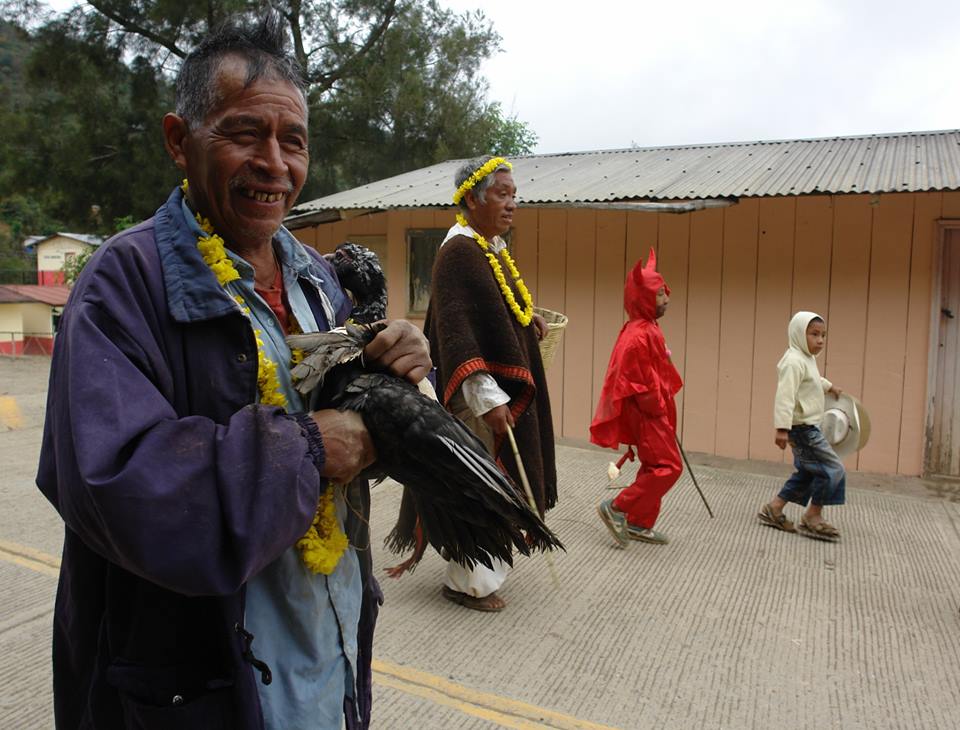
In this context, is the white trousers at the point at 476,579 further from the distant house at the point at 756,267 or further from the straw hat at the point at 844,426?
the distant house at the point at 756,267

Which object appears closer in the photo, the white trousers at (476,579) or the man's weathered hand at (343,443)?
the man's weathered hand at (343,443)

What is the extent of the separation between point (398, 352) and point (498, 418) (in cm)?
206

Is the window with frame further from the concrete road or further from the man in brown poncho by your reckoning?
the man in brown poncho

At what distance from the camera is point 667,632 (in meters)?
3.33

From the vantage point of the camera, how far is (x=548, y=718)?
8.61ft

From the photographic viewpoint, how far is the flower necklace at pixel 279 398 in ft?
4.12

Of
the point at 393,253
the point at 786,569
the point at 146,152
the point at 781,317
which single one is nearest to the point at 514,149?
the point at 146,152

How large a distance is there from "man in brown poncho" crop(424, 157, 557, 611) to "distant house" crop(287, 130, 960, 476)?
2918 millimetres

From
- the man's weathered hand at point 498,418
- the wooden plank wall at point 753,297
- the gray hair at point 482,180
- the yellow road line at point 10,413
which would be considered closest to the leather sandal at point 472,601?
the man's weathered hand at point 498,418

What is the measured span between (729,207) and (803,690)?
195 inches

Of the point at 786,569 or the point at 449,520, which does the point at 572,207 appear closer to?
the point at 786,569

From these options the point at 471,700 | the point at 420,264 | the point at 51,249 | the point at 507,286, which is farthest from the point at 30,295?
the point at 471,700

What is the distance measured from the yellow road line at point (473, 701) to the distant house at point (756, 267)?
14.6ft

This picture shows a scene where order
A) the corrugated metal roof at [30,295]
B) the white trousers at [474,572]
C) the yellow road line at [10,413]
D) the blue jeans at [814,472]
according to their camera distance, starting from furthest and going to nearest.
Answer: the corrugated metal roof at [30,295] < the yellow road line at [10,413] < the blue jeans at [814,472] < the white trousers at [474,572]
